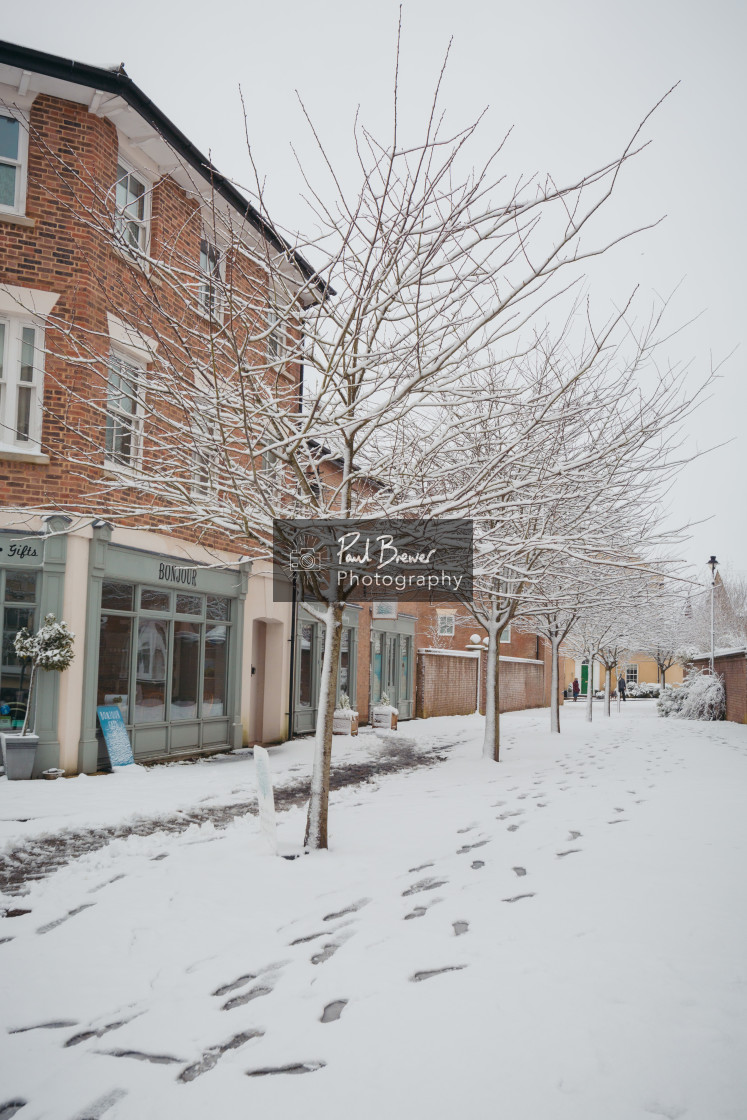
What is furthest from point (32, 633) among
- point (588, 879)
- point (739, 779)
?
point (739, 779)

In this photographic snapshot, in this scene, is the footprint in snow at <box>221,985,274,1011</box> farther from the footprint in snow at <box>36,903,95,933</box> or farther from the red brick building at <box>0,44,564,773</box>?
the red brick building at <box>0,44,564,773</box>

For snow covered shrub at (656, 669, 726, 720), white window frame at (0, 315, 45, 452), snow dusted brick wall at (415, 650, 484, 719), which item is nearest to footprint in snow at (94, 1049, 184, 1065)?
white window frame at (0, 315, 45, 452)

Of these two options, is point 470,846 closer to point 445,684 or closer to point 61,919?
point 61,919

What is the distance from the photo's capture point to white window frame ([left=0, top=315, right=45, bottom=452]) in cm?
995

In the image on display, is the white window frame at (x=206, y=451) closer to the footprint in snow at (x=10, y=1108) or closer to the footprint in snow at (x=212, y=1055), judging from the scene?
the footprint in snow at (x=212, y=1055)

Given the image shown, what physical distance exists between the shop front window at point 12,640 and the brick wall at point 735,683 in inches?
801

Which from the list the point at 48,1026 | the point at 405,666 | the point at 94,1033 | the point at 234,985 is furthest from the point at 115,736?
the point at 405,666

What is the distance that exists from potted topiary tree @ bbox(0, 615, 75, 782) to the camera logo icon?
461cm

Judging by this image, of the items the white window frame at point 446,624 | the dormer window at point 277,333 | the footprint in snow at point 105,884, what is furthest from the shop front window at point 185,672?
the white window frame at point 446,624

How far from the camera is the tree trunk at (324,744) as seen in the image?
6.21 meters

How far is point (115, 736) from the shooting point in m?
10.6

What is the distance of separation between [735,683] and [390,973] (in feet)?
76.7

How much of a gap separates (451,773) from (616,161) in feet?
29.8

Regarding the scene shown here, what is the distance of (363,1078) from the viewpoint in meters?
2.87
